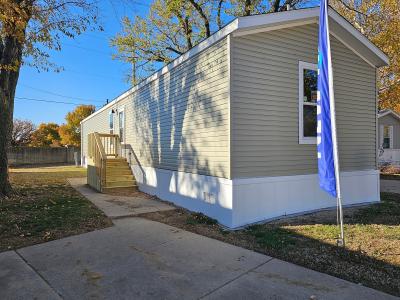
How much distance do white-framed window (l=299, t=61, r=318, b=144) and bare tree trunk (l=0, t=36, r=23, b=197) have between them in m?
7.09

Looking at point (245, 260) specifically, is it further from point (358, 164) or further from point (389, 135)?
point (389, 135)

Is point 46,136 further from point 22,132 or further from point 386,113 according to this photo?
point 386,113

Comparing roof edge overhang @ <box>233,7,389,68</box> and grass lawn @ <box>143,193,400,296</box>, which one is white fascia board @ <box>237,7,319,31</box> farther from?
grass lawn @ <box>143,193,400,296</box>

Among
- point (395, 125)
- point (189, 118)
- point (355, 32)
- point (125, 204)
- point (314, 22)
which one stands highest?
point (314, 22)

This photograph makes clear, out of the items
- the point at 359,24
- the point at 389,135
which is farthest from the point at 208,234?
the point at 389,135

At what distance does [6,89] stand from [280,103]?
7.20 m

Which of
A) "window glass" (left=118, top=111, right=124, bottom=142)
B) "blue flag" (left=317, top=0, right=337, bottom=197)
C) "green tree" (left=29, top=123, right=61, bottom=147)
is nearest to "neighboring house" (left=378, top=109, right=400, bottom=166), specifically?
"window glass" (left=118, top=111, right=124, bottom=142)

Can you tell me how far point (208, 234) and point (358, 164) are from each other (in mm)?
4726

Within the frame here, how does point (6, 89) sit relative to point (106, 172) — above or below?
above

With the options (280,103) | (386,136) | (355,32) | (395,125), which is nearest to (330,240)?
(280,103)

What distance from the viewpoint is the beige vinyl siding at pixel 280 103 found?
6691 mm

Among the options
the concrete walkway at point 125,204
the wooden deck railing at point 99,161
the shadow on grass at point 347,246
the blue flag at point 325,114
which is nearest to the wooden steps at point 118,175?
the wooden deck railing at point 99,161

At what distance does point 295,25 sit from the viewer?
7.51m

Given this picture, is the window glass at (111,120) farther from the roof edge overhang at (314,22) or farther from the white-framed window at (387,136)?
the white-framed window at (387,136)
